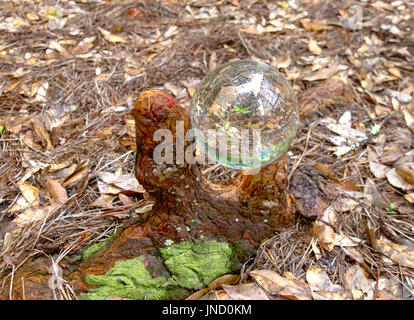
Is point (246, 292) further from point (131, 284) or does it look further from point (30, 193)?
point (30, 193)

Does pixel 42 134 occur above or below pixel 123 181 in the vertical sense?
above

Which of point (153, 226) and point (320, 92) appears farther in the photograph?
point (320, 92)

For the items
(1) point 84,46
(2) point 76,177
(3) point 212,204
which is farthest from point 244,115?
(1) point 84,46

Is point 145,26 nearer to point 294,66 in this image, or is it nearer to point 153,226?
point 294,66

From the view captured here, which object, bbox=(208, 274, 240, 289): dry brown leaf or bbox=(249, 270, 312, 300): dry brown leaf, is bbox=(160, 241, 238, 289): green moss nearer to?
bbox=(208, 274, 240, 289): dry brown leaf

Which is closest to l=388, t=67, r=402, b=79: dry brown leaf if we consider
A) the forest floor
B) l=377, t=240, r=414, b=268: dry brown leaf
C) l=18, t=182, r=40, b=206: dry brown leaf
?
the forest floor

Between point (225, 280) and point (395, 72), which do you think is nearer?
point (225, 280)

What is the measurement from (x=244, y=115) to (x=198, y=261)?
2.63 feet

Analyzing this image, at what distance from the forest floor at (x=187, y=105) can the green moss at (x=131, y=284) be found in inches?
5.0

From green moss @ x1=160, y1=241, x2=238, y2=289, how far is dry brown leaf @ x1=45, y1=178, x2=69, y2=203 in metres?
0.81

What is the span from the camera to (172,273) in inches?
69.7

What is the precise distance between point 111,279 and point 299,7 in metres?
3.77

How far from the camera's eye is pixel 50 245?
1.84 m
